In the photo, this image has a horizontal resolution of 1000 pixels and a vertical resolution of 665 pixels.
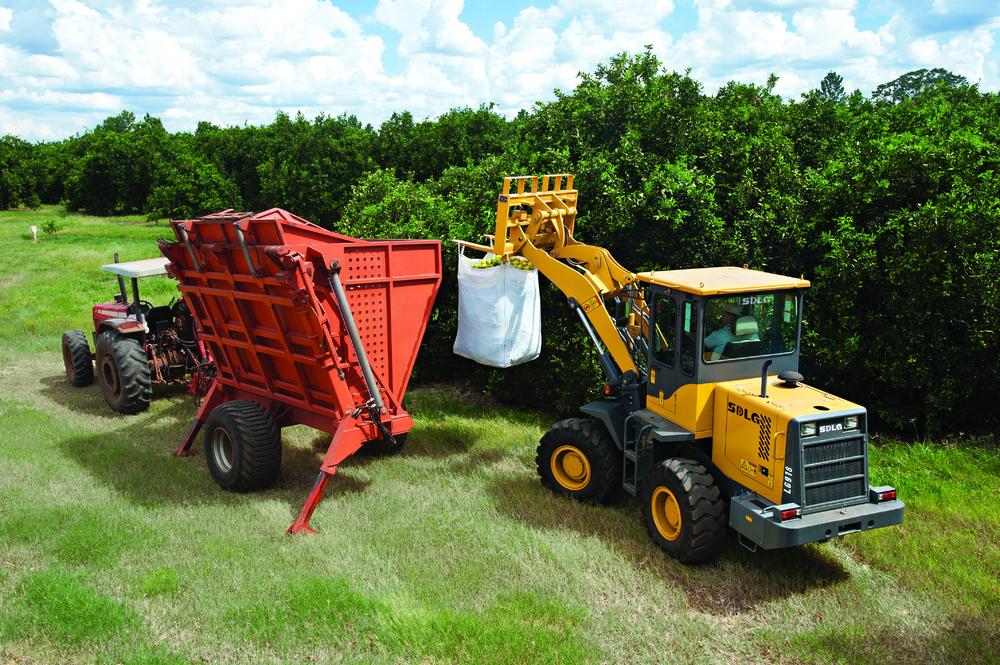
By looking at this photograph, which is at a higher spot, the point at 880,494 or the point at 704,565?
the point at 880,494

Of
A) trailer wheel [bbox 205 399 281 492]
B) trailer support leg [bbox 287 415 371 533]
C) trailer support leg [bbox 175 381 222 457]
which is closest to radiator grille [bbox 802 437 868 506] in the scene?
trailer support leg [bbox 287 415 371 533]

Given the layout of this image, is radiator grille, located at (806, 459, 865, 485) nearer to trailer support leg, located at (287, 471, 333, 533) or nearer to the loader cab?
the loader cab

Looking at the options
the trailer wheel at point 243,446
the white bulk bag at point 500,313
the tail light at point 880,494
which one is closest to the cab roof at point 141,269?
the trailer wheel at point 243,446

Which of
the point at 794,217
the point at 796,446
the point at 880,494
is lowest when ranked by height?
the point at 880,494

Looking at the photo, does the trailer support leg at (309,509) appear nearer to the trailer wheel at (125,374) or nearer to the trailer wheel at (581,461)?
the trailer wheel at (581,461)

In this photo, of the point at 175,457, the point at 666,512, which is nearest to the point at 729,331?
the point at 666,512

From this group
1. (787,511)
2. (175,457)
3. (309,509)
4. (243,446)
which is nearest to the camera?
(787,511)

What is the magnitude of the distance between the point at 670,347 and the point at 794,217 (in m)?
4.97

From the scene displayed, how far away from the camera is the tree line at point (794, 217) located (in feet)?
33.6

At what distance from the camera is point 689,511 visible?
6766mm

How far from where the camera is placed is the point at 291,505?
8.48 m

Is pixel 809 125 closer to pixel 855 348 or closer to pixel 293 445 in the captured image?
pixel 855 348

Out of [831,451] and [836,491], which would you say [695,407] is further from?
[836,491]

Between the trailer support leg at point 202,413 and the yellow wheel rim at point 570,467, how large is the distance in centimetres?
449
